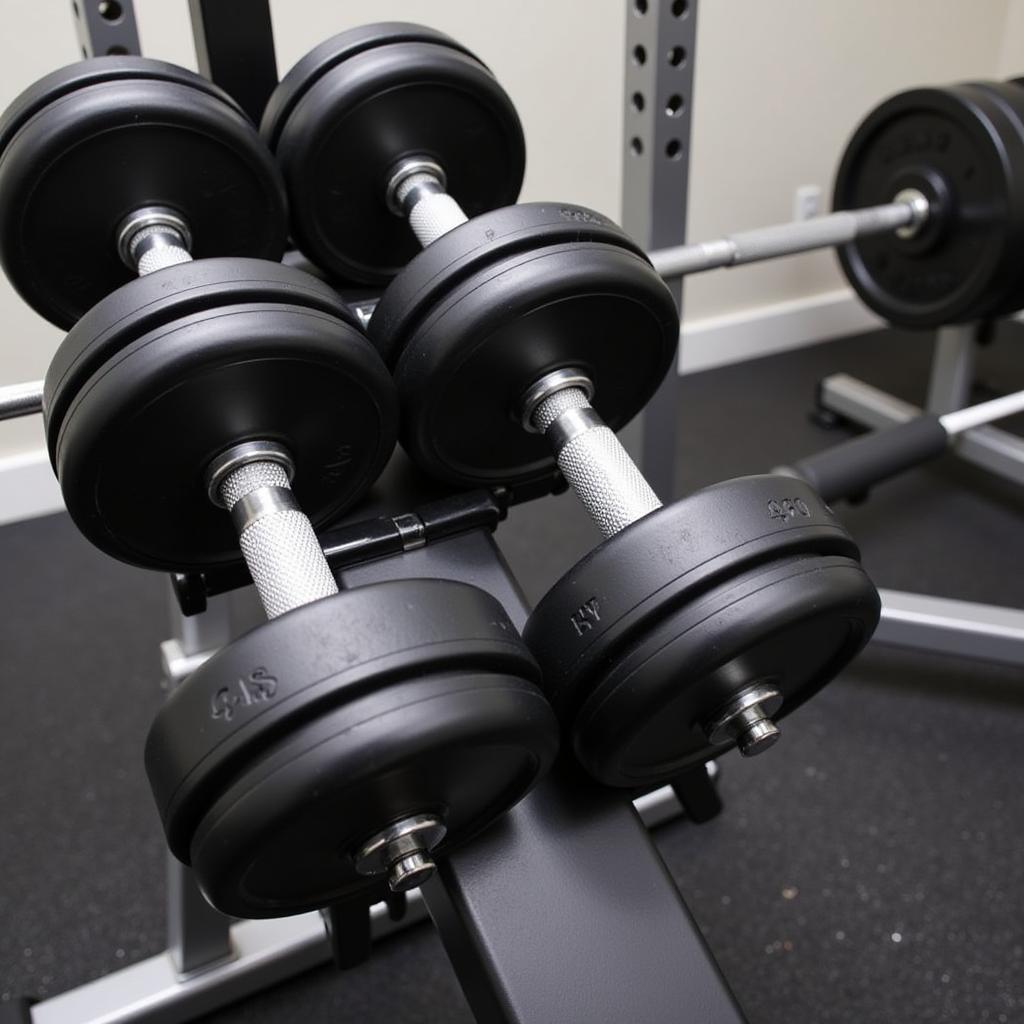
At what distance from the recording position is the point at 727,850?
123 cm

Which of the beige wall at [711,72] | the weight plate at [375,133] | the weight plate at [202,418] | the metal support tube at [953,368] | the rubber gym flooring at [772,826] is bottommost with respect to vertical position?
the rubber gym flooring at [772,826]

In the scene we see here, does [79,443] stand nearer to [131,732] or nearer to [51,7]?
[131,732]

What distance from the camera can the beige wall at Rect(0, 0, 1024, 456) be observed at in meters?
1.72

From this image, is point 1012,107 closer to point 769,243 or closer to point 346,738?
point 769,243

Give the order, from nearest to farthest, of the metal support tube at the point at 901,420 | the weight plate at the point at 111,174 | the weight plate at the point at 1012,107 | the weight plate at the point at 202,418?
the weight plate at the point at 202,418 → the weight plate at the point at 111,174 → the weight plate at the point at 1012,107 → the metal support tube at the point at 901,420

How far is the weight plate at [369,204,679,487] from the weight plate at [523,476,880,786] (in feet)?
0.58

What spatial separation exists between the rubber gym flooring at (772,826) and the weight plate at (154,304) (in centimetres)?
80

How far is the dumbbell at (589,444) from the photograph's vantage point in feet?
1.71

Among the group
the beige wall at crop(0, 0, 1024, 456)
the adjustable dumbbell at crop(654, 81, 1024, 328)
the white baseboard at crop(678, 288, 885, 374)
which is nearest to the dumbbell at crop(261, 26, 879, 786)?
the adjustable dumbbell at crop(654, 81, 1024, 328)

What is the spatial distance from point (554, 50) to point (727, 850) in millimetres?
1573

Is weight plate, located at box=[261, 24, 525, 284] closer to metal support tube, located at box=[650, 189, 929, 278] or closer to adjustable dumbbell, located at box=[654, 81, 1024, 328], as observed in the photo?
metal support tube, located at box=[650, 189, 929, 278]

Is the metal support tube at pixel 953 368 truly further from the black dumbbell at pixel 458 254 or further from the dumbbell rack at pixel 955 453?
the black dumbbell at pixel 458 254

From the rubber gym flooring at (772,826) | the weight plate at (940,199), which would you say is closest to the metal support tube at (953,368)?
the rubber gym flooring at (772,826)

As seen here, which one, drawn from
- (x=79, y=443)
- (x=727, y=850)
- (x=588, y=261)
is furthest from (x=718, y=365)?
(x=79, y=443)
